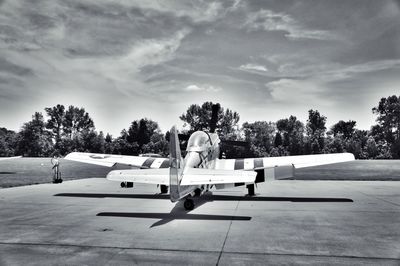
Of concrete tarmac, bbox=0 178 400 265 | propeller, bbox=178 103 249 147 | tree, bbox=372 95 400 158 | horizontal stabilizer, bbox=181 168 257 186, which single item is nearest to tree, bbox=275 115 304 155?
tree, bbox=372 95 400 158

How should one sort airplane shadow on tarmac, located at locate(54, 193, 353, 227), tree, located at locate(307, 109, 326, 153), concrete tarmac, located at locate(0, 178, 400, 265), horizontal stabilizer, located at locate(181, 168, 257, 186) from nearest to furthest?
concrete tarmac, located at locate(0, 178, 400, 265)
horizontal stabilizer, located at locate(181, 168, 257, 186)
airplane shadow on tarmac, located at locate(54, 193, 353, 227)
tree, located at locate(307, 109, 326, 153)

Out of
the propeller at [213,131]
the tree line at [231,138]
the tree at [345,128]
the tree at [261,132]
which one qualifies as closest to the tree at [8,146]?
the tree line at [231,138]

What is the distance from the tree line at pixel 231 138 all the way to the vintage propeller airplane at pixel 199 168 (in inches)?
2131

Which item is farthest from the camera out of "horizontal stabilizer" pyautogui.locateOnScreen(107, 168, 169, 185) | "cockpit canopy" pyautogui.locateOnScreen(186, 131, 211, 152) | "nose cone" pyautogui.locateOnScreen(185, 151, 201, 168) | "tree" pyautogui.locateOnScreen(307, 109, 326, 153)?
"tree" pyautogui.locateOnScreen(307, 109, 326, 153)

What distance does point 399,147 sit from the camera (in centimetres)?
8406

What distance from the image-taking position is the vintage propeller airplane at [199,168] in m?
9.18

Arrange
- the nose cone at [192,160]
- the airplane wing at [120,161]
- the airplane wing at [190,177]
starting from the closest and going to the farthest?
the airplane wing at [190,177] → the nose cone at [192,160] → the airplane wing at [120,161]

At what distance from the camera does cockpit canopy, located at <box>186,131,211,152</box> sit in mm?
12308

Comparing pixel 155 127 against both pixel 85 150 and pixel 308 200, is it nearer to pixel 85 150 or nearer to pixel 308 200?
pixel 85 150

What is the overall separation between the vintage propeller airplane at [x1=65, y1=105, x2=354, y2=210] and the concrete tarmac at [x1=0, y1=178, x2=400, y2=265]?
87 cm

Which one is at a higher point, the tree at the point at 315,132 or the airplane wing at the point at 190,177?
the tree at the point at 315,132

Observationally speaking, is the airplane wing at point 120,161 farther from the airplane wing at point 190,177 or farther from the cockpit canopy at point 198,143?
the airplane wing at point 190,177

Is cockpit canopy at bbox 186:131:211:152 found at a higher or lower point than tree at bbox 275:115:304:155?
lower

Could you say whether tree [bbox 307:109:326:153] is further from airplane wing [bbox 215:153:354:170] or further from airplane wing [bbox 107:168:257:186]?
airplane wing [bbox 107:168:257:186]
